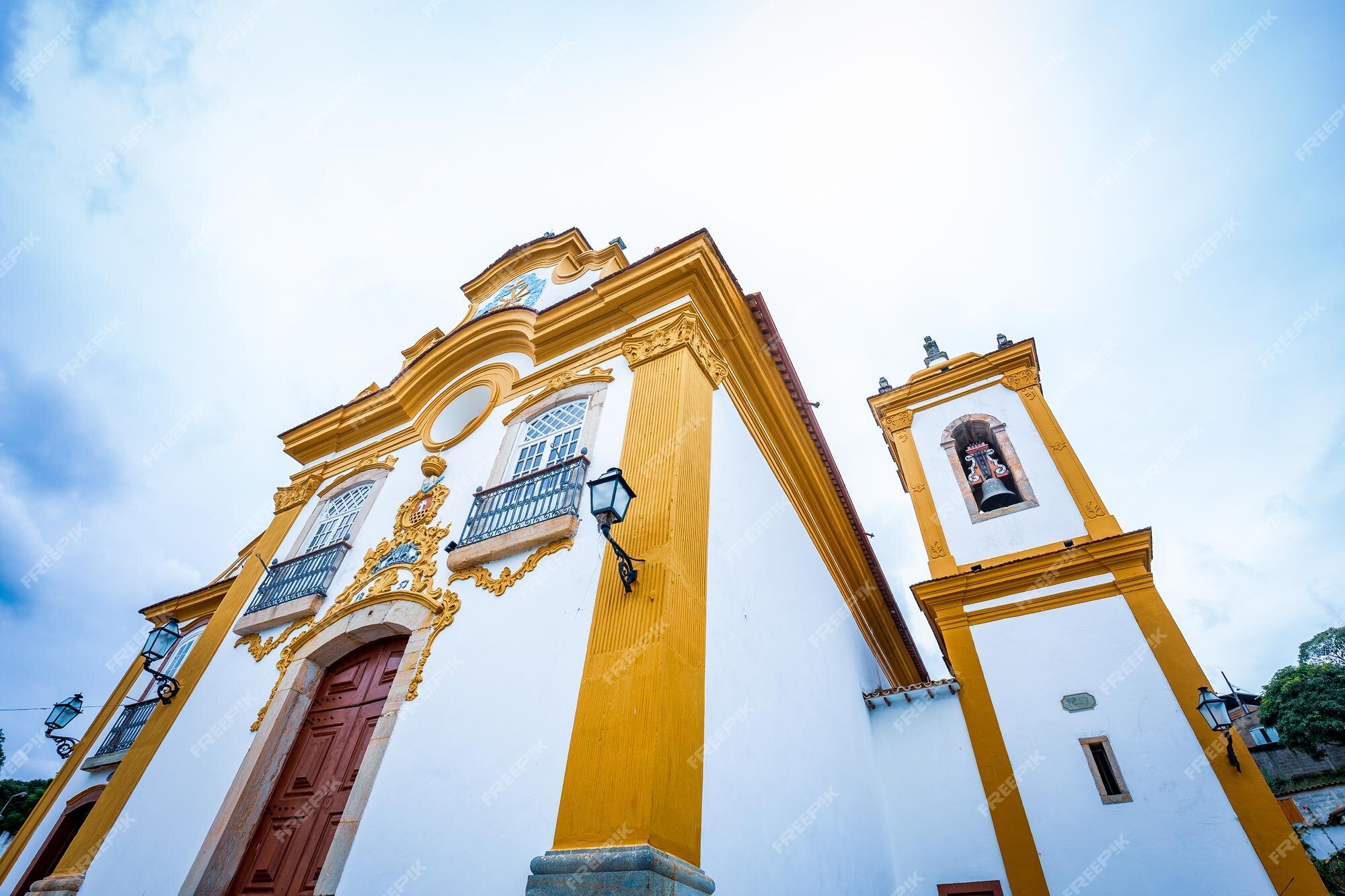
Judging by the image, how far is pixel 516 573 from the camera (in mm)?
5266

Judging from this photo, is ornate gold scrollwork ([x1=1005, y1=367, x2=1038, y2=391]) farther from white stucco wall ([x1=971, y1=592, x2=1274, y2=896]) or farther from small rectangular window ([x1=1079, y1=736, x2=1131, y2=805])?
small rectangular window ([x1=1079, y1=736, x2=1131, y2=805])

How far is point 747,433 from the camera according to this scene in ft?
24.8

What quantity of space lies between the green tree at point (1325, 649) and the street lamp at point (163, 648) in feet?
139

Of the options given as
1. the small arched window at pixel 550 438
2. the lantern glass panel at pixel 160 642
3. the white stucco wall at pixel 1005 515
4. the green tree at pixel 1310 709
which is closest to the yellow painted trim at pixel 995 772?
the white stucco wall at pixel 1005 515

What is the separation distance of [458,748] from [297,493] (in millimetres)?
6137

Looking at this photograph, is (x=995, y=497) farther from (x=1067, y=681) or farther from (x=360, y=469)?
(x=360, y=469)

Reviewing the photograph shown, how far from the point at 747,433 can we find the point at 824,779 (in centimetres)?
389

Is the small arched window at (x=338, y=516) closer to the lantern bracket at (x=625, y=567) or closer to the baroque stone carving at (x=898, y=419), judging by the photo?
the lantern bracket at (x=625, y=567)

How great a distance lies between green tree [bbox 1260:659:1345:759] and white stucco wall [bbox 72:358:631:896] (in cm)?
2950

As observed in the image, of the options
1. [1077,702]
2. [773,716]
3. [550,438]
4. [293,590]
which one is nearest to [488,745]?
[773,716]

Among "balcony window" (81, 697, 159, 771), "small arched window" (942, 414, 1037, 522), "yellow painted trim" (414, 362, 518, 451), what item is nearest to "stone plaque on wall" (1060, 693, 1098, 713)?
"small arched window" (942, 414, 1037, 522)

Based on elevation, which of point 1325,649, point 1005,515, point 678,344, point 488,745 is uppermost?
point 1325,649

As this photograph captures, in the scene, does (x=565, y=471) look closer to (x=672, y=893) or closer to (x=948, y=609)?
(x=672, y=893)

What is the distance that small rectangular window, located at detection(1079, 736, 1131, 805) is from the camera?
7141 millimetres
